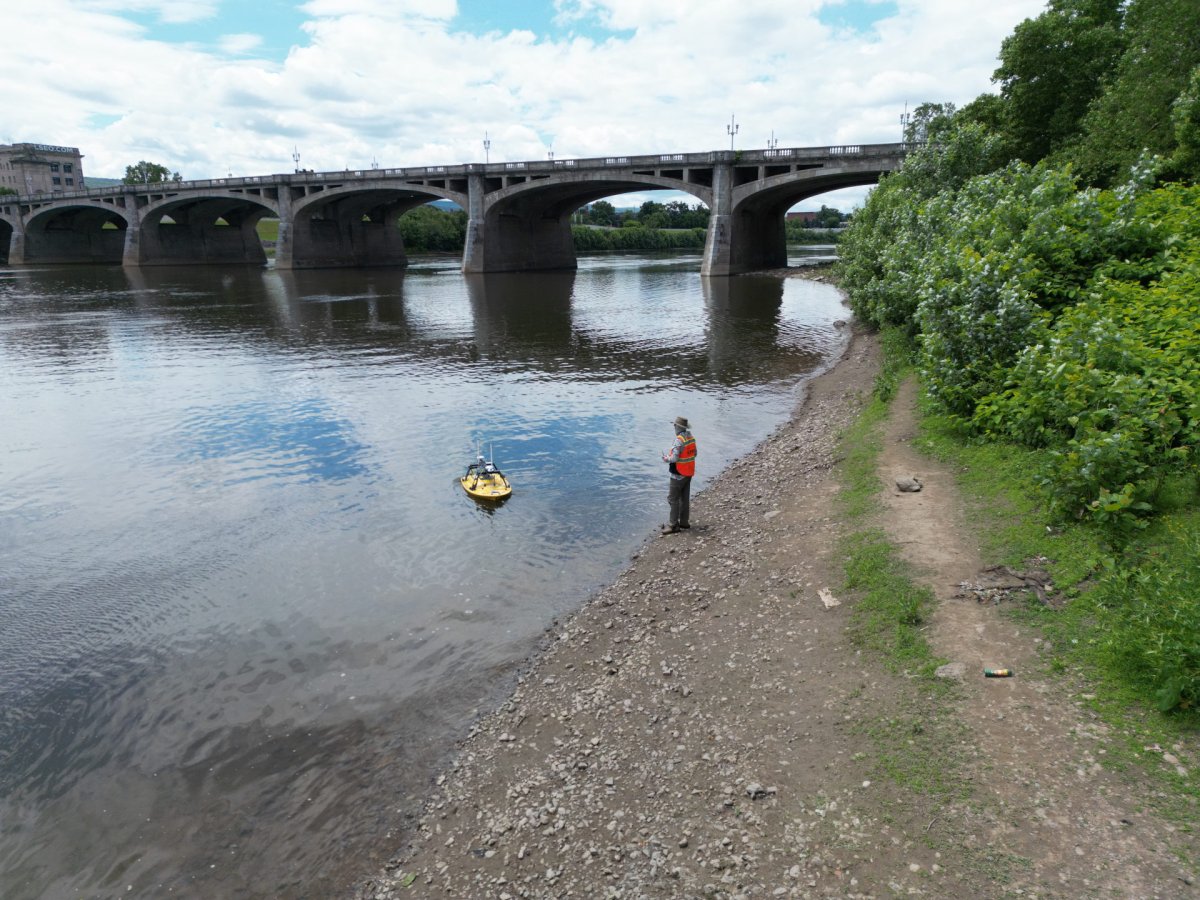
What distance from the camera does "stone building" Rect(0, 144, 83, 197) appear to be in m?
179

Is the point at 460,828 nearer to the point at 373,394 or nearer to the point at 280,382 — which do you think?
the point at 373,394

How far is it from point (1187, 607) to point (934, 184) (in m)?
35.0

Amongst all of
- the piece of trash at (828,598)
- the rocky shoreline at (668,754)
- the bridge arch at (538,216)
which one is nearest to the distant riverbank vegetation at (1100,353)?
the piece of trash at (828,598)

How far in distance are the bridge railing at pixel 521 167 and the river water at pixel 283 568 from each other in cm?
3888

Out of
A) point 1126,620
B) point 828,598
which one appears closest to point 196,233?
point 828,598

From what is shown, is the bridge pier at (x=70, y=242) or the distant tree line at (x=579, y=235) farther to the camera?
the distant tree line at (x=579, y=235)

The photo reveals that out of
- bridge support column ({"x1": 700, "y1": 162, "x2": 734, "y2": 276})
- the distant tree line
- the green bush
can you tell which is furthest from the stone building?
bridge support column ({"x1": 700, "y1": 162, "x2": 734, "y2": 276})

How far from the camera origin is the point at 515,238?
9638cm

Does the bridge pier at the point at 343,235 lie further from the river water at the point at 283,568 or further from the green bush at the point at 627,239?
the river water at the point at 283,568

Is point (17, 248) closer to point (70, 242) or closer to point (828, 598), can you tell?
point (70, 242)

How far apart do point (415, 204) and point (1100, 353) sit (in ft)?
380

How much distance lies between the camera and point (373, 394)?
30.3 metres

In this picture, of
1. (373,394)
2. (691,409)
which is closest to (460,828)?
(691,409)

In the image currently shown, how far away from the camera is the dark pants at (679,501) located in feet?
50.7
